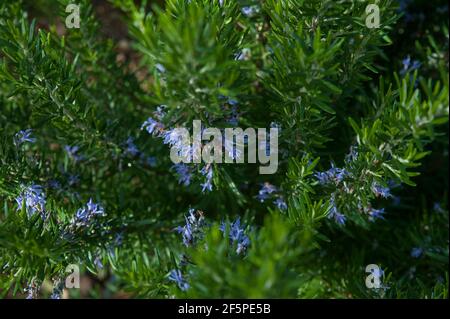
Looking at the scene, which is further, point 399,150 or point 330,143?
point 330,143

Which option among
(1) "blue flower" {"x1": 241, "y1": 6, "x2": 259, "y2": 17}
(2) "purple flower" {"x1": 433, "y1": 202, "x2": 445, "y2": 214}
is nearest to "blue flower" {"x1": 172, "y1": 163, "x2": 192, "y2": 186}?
(1) "blue flower" {"x1": 241, "y1": 6, "x2": 259, "y2": 17}

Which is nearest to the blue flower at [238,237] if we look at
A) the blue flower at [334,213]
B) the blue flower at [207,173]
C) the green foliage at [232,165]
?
the green foliage at [232,165]

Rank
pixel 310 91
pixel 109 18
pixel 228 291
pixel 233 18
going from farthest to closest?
1. pixel 109 18
2. pixel 233 18
3. pixel 310 91
4. pixel 228 291

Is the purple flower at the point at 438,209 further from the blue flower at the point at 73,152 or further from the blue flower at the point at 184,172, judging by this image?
the blue flower at the point at 73,152

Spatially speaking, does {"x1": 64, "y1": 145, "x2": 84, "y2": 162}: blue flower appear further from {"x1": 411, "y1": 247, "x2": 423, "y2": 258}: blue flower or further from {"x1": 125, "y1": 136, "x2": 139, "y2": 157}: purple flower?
{"x1": 411, "y1": 247, "x2": 423, "y2": 258}: blue flower

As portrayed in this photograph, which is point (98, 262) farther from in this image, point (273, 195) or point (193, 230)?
point (273, 195)

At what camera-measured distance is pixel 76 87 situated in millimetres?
1490

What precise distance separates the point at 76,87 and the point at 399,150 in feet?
3.11

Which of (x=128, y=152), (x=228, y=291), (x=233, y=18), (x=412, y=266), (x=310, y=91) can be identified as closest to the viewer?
(x=228, y=291)

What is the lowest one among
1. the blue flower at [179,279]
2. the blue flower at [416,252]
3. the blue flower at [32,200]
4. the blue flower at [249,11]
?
the blue flower at [179,279]

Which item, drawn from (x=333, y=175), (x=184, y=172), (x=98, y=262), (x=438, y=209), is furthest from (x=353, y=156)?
(x=98, y=262)

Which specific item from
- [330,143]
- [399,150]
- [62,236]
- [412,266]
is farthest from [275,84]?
[412,266]
